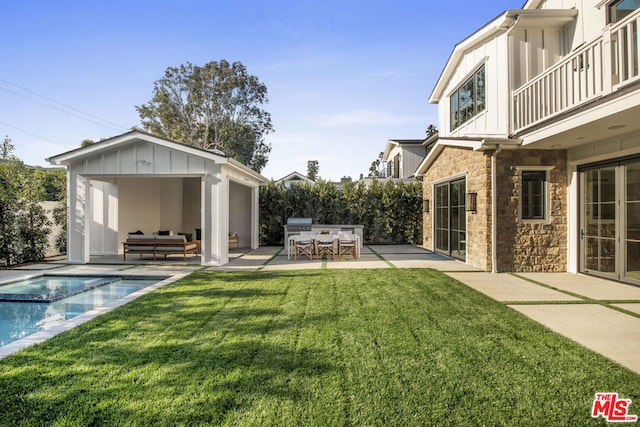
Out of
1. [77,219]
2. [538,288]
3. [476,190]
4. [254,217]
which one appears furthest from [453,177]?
[77,219]

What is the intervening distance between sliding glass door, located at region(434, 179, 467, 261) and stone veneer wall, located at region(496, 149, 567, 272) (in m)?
1.61

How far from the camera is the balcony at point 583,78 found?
5.50 meters

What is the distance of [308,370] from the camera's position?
3254 mm

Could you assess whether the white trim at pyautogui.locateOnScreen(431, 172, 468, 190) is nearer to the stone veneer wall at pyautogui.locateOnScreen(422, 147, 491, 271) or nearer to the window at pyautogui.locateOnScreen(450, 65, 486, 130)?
the stone veneer wall at pyautogui.locateOnScreen(422, 147, 491, 271)

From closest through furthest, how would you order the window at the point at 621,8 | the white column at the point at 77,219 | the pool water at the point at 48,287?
the pool water at the point at 48,287, the window at the point at 621,8, the white column at the point at 77,219

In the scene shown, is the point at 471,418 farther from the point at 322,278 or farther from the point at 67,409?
the point at 322,278

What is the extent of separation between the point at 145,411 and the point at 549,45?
1125cm

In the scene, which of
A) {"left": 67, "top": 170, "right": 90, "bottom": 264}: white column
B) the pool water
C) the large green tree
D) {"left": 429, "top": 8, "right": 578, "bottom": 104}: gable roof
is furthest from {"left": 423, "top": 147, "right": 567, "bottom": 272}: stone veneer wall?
the large green tree

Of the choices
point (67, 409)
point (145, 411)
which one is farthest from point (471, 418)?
point (67, 409)

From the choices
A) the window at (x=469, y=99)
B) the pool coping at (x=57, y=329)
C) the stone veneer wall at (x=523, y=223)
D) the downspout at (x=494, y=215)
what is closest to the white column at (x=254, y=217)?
the window at (x=469, y=99)

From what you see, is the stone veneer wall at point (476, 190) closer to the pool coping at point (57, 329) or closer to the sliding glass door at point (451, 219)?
the sliding glass door at point (451, 219)

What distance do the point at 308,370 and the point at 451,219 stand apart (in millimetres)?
9540

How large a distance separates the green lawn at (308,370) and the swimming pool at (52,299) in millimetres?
1067

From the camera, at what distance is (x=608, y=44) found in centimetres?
573
